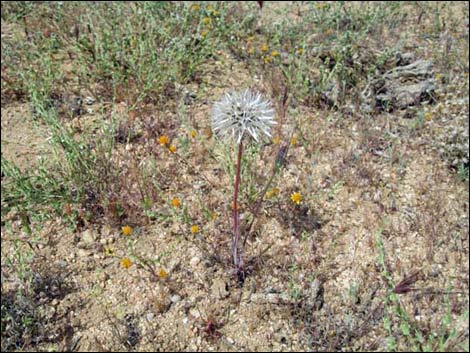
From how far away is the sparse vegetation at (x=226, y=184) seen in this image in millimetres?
2709

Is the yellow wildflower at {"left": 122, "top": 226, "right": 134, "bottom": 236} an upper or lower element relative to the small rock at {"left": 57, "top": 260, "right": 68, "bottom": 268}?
upper

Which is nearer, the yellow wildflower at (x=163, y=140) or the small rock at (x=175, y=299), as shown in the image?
the small rock at (x=175, y=299)

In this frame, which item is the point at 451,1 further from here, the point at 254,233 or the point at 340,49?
the point at 254,233

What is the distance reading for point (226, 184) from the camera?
340 cm

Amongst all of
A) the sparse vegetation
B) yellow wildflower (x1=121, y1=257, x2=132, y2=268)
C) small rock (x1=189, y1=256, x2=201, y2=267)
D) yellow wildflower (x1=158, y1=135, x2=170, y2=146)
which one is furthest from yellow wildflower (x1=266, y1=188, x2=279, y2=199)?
yellow wildflower (x1=121, y1=257, x2=132, y2=268)

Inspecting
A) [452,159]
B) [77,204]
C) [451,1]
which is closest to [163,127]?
[77,204]

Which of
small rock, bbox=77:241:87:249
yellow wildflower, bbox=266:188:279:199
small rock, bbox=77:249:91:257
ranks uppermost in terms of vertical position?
yellow wildflower, bbox=266:188:279:199

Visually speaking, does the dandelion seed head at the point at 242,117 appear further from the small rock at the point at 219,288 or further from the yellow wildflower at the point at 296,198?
the small rock at the point at 219,288

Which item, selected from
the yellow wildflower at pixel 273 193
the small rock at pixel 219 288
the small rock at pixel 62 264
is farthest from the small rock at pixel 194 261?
the small rock at pixel 62 264

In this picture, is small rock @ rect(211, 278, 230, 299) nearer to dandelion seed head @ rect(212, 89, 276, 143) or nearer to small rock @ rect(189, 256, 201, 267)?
small rock @ rect(189, 256, 201, 267)

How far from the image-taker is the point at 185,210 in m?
3.04

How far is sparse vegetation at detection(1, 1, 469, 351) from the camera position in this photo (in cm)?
271

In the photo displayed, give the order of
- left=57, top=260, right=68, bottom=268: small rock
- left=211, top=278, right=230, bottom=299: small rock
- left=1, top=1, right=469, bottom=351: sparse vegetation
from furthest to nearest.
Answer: left=57, top=260, right=68, bottom=268: small rock < left=211, top=278, right=230, bottom=299: small rock < left=1, top=1, right=469, bottom=351: sparse vegetation

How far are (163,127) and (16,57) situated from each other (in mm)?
1495
